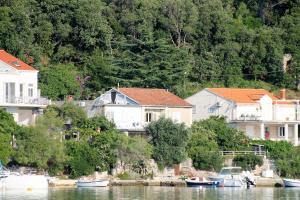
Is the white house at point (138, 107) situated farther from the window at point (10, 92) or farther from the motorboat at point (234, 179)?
the window at point (10, 92)

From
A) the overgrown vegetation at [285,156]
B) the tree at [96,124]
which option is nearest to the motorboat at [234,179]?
the overgrown vegetation at [285,156]

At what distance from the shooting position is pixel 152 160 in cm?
9656

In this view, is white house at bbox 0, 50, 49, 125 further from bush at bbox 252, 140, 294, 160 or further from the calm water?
bush at bbox 252, 140, 294, 160

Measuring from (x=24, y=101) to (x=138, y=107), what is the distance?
910cm

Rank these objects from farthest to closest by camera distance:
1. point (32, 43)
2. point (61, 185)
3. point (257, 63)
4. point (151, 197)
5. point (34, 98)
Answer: point (257, 63) → point (32, 43) → point (34, 98) → point (61, 185) → point (151, 197)

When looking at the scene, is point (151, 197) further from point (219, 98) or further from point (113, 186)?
point (219, 98)

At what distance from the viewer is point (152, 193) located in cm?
8606

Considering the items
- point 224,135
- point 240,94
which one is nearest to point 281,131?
point 240,94

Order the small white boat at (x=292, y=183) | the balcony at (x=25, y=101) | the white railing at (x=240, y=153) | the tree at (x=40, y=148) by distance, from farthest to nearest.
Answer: the white railing at (x=240, y=153)
the balcony at (x=25, y=101)
the small white boat at (x=292, y=183)
the tree at (x=40, y=148)

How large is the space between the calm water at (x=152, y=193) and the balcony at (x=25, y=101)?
944cm

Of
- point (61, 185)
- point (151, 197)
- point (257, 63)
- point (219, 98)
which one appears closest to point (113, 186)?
point (61, 185)

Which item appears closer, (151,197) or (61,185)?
(151,197)

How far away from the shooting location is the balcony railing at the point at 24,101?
96.7 meters

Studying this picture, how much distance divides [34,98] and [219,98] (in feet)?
57.0
